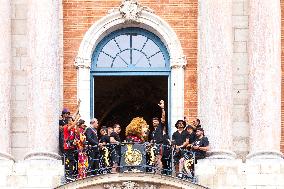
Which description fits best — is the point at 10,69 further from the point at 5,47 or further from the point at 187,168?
the point at 187,168

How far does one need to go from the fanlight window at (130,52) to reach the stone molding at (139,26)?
229 millimetres

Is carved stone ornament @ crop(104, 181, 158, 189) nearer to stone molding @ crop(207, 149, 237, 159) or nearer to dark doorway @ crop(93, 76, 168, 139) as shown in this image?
stone molding @ crop(207, 149, 237, 159)

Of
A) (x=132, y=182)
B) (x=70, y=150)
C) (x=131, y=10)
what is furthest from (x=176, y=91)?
(x=132, y=182)

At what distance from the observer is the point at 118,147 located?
152 feet

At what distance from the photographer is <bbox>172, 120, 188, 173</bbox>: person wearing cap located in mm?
46688

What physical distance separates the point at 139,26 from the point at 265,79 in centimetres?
428

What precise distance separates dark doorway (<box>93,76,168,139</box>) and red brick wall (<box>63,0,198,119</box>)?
3891mm

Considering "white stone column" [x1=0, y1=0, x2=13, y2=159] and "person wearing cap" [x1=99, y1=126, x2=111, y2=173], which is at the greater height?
"white stone column" [x1=0, y1=0, x2=13, y2=159]

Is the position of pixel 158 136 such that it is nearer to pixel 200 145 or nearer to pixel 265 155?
pixel 200 145

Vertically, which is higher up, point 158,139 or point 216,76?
point 216,76

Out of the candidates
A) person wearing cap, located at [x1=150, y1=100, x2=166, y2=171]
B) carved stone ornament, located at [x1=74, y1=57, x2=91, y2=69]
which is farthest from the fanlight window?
person wearing cap, located at [x1=150, y1=100, x2=166, y2=171]

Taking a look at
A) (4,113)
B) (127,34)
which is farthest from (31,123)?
(127,34)

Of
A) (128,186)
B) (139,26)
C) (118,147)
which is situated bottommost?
(128,186)

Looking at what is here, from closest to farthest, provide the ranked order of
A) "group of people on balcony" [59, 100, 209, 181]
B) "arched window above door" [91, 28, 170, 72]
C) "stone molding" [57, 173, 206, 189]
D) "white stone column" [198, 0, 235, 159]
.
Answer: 1. "stone molding" [57, 173, 206, 189]
2. "group of people on balcony" [59, 100, 209, 181]
3. "white stone column" [198, 0, 235, 159]
4. "arched window above door" [91, 28, 170, 72]
